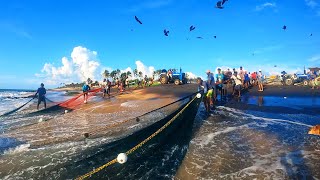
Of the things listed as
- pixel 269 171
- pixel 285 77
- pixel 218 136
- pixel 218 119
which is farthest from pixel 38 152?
pixel 285 77

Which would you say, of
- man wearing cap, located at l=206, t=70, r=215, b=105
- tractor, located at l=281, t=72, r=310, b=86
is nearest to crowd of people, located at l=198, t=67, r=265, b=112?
man wearing cap, located at l=206, t=70, r=215, b=105

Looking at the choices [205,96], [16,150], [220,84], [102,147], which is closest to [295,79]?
[220,84]

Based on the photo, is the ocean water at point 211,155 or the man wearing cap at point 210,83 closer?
the ocean water at point 211,155

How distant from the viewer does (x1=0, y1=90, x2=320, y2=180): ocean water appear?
21.4ft

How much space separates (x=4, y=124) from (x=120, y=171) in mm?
12278

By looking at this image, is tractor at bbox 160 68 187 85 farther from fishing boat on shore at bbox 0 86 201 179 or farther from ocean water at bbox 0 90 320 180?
ocean water at bbox 0 90 320 180

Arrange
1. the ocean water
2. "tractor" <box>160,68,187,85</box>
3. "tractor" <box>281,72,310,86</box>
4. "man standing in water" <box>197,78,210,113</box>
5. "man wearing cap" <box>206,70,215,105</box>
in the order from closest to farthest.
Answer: the ocean water
"man standing in water" <box>197,78,210,113</box>
"man wearing cap" <box>206,70,215,105</box>
"tractor" <box>281,72,310,86</box>
"tractor" <box>160,68,187,85</box>

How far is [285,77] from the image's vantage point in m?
31.2

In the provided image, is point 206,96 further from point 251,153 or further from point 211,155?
point 211,155

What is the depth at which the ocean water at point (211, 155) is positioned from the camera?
21.4 ft

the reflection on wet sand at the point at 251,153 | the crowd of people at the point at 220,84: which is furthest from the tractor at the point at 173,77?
the reflection on wet sand at the point at 251,153

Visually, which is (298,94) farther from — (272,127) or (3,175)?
(3,175)

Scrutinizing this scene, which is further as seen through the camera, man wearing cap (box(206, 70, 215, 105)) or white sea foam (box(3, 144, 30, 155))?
man wearing cap (box(206, 70, 215, 105))

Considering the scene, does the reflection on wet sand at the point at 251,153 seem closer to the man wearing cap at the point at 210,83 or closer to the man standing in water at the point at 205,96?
the man standing in water at the point at 205,96
